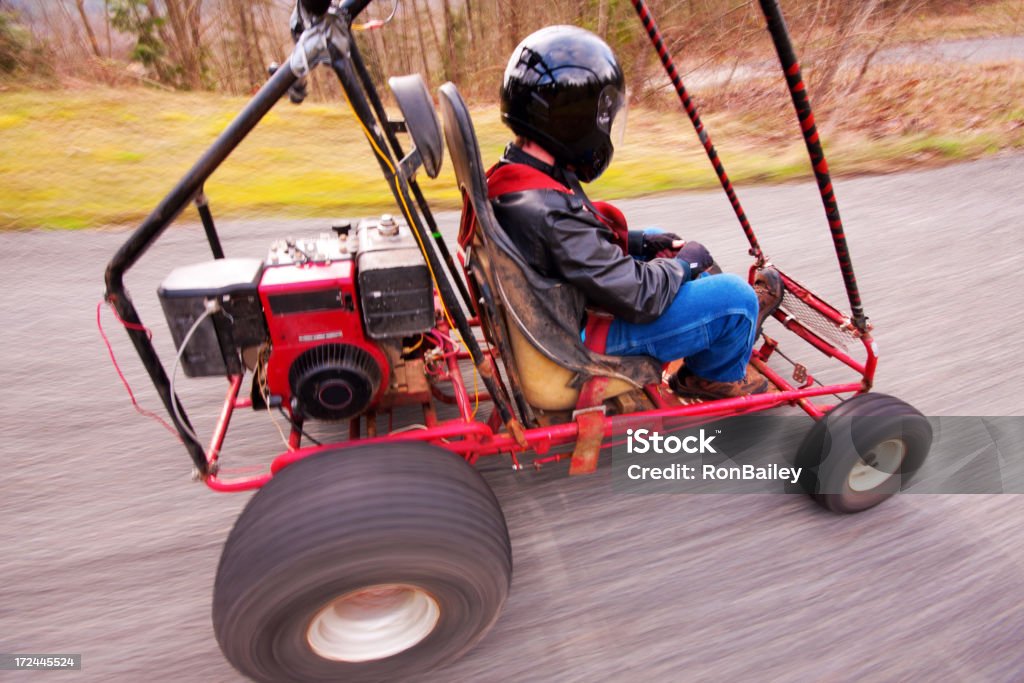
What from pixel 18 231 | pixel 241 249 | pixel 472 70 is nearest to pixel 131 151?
pixel 18 231

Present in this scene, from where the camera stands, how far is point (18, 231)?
4512 mm

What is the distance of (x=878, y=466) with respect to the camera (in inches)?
83.5

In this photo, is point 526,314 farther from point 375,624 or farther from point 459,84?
point 459,84

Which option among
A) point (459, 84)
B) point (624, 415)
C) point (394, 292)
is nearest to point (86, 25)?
point (459, 84)

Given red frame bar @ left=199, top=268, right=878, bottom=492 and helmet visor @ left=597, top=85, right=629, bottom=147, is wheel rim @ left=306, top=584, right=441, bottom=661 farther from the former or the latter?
helmet visor @ left=597, top=85, right=629, bottom=147

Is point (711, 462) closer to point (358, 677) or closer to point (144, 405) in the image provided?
point (358, 677)

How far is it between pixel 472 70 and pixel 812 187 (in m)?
6.30

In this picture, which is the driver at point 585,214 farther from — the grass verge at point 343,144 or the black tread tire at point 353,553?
the grass verge at point 343,144

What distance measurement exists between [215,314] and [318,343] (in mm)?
291

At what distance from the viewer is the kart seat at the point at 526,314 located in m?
1.66

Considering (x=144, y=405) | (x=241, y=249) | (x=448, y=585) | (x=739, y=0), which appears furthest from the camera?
(x=739, y=0)

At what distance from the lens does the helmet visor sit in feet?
5.95

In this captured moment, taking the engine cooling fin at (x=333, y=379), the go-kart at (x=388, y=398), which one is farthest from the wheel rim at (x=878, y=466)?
the engine cooling fin at (x=333, y=379)

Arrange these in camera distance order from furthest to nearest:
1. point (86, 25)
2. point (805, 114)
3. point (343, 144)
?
point (86, 25), point (343, 144), point (805, 114)
